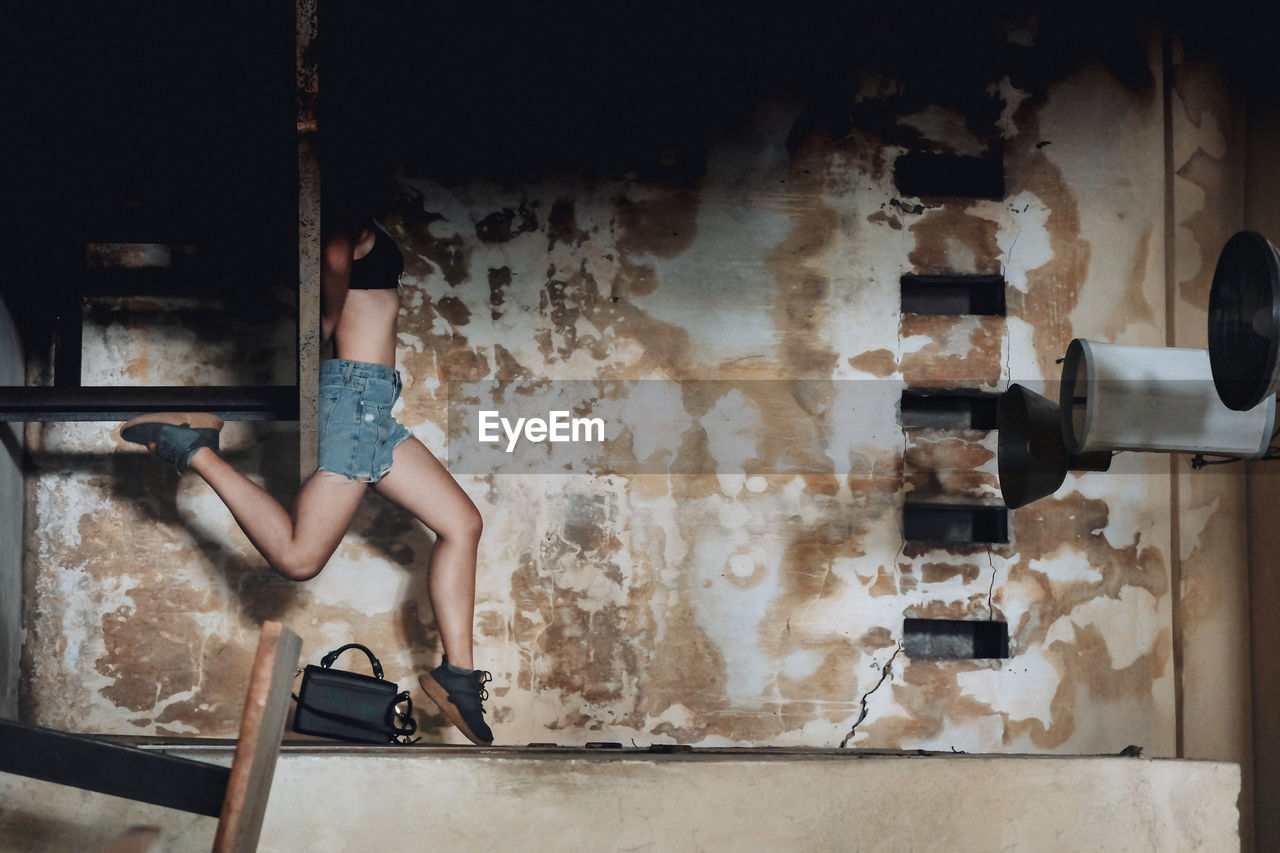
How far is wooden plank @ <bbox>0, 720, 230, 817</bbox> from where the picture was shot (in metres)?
1.44

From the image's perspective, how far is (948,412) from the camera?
3461 mm

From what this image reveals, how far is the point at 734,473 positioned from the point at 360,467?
1.41m

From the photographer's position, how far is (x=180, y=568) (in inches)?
129

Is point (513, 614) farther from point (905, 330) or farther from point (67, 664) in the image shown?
point (905, 330)

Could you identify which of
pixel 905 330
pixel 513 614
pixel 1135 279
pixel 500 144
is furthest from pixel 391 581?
pixel 1135 279

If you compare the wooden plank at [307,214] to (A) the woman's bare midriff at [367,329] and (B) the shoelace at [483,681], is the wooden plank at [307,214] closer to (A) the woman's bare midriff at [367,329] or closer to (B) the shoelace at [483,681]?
(A) the woman's bare midriff at [367,329]

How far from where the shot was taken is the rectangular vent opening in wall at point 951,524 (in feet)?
11.2

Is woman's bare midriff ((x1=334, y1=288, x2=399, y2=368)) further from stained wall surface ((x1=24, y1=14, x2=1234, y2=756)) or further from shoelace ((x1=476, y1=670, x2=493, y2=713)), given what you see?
shoelace ((x1=476, y1=670, x2=493, y2=713))

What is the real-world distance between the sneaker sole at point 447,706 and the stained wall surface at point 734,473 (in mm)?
147

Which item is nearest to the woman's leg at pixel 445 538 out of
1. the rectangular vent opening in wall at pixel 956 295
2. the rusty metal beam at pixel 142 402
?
the rusty metal beam at pixel 142 402

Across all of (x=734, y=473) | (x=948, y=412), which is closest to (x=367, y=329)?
(x=734, y=473)

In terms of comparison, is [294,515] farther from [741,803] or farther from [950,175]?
[950,175]

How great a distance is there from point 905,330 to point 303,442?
2.28 metres

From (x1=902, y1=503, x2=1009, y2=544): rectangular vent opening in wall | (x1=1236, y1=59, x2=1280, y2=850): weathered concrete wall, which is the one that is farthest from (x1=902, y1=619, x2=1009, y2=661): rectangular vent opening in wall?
(x1=1236, y1=59, x2=1280, y2=850): weathered concrete wall
